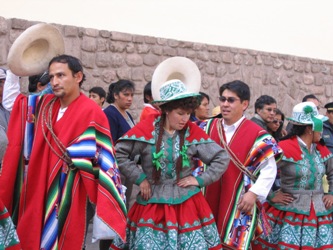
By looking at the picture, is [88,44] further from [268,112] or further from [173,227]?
[173,227]

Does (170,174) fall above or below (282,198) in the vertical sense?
above

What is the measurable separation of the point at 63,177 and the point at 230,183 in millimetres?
1386

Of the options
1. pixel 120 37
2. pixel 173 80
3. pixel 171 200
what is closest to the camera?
pixel 171 200

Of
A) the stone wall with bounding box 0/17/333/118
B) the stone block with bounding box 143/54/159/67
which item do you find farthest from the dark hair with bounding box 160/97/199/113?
the stone block with bounding box 143/54/159/67

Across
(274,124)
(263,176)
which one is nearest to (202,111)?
(274,124)

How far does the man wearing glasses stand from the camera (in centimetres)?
494

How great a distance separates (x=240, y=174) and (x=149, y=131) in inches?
33.6

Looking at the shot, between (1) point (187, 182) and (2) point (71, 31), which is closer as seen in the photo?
(1) point (187, 182)

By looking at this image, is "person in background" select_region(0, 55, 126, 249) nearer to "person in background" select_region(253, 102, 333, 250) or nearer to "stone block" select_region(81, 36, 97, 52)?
"person in background" select_region(253, 102, 333, 250)

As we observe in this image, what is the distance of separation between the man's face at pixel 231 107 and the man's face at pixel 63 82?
4.19ft

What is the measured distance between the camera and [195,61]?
9188 mm

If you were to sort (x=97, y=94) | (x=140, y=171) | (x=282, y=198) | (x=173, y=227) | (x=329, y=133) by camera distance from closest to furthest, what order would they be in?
(x=173, y=227)
(x=140, y=171)
(x=282, y=198)
(x=97, y=94)
(x=329, y=133)

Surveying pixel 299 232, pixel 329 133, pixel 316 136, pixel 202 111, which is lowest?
pixel 299 232

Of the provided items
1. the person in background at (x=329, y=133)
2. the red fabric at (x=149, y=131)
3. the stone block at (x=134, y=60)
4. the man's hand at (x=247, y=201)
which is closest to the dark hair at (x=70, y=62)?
the red fabric at (x=149, y=131)
